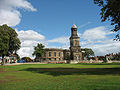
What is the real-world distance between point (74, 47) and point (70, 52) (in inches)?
171

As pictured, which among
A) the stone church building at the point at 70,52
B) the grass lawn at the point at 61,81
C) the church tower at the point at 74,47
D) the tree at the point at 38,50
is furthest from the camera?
the stone church building at the point at 70,52

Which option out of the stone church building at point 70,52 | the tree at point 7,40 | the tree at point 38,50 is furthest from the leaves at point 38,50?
the tree at point 7,40

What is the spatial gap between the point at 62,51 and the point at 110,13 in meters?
74.1

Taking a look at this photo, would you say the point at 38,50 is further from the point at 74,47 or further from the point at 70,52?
the point at 74,47

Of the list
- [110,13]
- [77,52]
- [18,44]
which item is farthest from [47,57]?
[110,13]

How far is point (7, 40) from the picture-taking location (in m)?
48.2

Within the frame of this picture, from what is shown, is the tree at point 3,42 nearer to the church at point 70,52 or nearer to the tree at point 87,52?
the church at point 70,52

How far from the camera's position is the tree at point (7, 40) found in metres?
47.0

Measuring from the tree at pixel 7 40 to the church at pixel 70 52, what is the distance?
29.5 m

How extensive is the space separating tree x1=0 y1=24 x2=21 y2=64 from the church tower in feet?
120

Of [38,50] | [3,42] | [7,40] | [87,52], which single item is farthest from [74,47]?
[3,42]

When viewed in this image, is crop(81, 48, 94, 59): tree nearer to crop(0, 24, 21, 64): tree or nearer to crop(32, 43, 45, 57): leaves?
crop(32, 43, 45, 57): leaves

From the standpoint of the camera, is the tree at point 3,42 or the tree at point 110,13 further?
the tree at point 3,42

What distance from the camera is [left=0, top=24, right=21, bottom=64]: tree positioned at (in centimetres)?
4700
